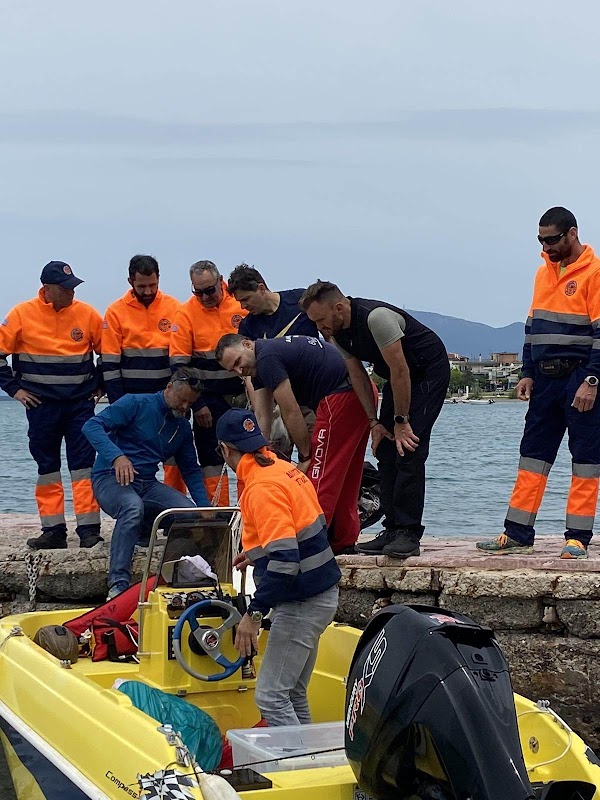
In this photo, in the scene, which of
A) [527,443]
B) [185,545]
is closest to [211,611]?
[185,545]

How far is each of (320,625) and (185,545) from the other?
3.83 feet

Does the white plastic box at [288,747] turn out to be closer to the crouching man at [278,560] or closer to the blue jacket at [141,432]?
the crouching man at [278,560]

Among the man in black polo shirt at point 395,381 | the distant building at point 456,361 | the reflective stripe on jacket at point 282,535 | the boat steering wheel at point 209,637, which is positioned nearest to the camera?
the reflective stripe on jacket at point 282,535

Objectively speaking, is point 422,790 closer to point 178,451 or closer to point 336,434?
point 336,434

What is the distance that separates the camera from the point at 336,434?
6508 millimetres

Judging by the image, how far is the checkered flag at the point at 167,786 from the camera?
3711 mm

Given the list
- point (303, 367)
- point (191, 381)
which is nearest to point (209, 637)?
point (303, 367)

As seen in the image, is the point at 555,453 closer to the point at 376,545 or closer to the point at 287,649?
the point at 376,545

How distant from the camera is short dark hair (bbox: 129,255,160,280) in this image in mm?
7719

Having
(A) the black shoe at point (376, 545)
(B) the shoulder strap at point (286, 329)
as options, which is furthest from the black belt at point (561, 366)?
(B) the shoulder strap at point (286, 329)

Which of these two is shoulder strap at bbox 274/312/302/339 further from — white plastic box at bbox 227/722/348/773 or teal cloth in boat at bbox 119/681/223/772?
white plastic box at bbox 227/722/348/773

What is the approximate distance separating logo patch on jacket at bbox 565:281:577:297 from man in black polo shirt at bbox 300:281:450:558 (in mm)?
806

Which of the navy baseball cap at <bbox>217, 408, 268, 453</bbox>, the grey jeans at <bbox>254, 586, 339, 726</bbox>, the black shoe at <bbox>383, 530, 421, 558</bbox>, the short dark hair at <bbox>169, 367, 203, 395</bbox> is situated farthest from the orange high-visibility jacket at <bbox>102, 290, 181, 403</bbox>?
the grey jeans at <bbox>254, 586, 339, 726</bbox>

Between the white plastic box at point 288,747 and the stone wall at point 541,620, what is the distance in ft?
5.95
